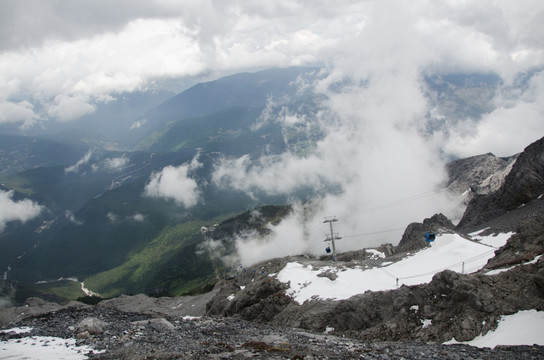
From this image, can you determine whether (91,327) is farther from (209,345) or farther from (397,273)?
(397,273)

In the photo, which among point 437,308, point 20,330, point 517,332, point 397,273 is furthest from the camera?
point 397,273

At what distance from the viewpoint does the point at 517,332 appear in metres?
21.9

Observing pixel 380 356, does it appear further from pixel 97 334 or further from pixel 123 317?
pixel 123 317

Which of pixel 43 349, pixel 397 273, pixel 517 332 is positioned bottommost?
pixel 397 273

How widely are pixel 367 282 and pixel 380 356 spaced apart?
80.9 feet

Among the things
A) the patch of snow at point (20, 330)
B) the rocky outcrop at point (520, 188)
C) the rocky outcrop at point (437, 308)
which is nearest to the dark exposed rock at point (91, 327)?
the patch of snow at point (20, 330)

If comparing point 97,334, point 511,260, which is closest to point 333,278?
point 511,260

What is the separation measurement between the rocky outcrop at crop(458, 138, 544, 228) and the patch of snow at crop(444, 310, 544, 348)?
262 feet

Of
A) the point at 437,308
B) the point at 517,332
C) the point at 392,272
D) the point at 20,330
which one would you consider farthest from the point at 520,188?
the point at 20,330

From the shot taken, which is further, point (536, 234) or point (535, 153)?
point (535, 153)

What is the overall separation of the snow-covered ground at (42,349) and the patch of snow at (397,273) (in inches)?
1129

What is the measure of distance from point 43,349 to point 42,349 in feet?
0.22

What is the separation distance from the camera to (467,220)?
11025cm

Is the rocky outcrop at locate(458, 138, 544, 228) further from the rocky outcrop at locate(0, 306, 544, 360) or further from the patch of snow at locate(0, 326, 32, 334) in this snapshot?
the patch of snow at locate(0, 326, 32, 334)
